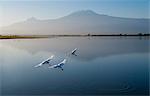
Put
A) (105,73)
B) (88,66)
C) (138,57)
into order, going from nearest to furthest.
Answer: (105,73) → (88,66) → (138,57)

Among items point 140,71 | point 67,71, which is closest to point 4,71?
point 67,71

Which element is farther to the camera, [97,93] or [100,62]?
[100,62]

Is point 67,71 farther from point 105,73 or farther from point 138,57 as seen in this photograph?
point 138,57

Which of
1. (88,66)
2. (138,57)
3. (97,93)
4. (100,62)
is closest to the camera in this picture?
(97,93)

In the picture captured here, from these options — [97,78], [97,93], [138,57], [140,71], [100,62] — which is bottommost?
[97,93]

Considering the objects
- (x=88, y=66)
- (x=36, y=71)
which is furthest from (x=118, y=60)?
(x=36, y=71)

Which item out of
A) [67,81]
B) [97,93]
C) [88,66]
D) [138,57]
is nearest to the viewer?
[97,93]

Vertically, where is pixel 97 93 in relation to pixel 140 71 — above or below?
below

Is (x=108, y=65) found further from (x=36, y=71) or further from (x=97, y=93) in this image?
Answer: (x=97, y=93)

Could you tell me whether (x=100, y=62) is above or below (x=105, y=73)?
above
